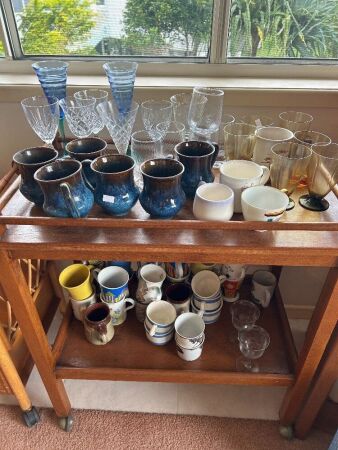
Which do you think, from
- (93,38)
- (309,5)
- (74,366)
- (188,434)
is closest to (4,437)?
(74,366)

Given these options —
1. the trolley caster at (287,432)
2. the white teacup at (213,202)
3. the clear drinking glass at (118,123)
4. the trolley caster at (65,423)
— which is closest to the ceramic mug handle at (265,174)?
the white teacup at (213,202)

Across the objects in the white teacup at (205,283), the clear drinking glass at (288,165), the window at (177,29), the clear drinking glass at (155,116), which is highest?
the window at (177,29)

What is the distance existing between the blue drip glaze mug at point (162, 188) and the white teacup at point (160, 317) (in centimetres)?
39

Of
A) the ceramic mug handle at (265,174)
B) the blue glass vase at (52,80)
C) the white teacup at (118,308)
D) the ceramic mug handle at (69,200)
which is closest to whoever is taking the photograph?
the ceramic mug handle at (69,200)

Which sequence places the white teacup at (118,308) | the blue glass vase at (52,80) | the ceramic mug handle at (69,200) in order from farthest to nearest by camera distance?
the white teacup at (118,308), the blue glass vase at (52,80), the ceramic mug handle at (69,200)

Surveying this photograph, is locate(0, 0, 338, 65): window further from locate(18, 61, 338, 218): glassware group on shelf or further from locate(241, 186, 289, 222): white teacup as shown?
locate(241, 186, 289, 222): white teacup

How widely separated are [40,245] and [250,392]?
937 millimetres

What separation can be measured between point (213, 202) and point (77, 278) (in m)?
0.61

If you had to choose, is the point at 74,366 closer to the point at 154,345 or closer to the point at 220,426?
the point at 154,345

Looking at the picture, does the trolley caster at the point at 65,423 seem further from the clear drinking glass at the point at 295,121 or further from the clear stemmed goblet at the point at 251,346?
the clear drinking glass at the point at 295,121

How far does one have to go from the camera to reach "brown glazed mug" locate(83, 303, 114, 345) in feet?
3.42

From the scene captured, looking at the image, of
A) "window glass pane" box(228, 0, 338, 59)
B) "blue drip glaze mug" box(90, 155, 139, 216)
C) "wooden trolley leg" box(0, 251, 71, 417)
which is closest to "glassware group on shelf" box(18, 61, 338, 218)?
"blue drip glaze mug" box(90, 155, 139, 216)

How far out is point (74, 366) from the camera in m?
1.04

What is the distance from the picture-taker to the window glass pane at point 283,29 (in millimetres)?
1116
